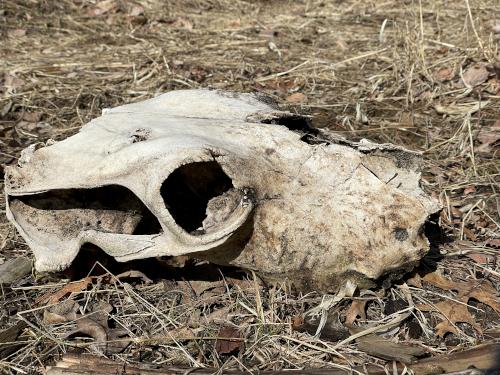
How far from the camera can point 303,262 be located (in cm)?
284

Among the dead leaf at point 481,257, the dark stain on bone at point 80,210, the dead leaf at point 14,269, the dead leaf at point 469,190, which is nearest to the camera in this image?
the dark stain on bone at point 80,210

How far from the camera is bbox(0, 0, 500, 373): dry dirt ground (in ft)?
9.14

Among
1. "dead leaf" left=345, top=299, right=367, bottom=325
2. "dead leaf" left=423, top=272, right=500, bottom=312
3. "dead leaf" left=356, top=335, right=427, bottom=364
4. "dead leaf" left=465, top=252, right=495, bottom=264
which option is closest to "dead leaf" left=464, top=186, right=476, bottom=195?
"dead leaf" left=465, top=252, right=495, bottom=264

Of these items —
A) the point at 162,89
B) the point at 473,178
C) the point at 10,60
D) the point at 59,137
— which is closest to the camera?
the point at 473,178

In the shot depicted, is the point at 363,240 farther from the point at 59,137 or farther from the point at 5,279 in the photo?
the point at 59,137

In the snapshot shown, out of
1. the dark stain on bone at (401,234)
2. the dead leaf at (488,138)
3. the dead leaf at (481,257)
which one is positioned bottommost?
the dead leaf at (488,138)

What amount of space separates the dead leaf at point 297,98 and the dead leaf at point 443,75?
1061 mm

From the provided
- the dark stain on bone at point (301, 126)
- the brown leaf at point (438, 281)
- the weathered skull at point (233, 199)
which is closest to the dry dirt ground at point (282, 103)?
the brown leaf at point (438, 281)

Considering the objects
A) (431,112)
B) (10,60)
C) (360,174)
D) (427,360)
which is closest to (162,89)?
(10,60)

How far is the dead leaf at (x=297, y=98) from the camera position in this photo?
5301 mm

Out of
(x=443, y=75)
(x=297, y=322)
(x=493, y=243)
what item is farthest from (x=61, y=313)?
(x=443, y=75)

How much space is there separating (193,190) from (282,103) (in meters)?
2.37

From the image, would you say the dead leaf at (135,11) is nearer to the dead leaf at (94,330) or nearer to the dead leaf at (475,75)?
the dead leaf at (475,75)

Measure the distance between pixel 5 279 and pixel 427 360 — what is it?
1974 millimetres
